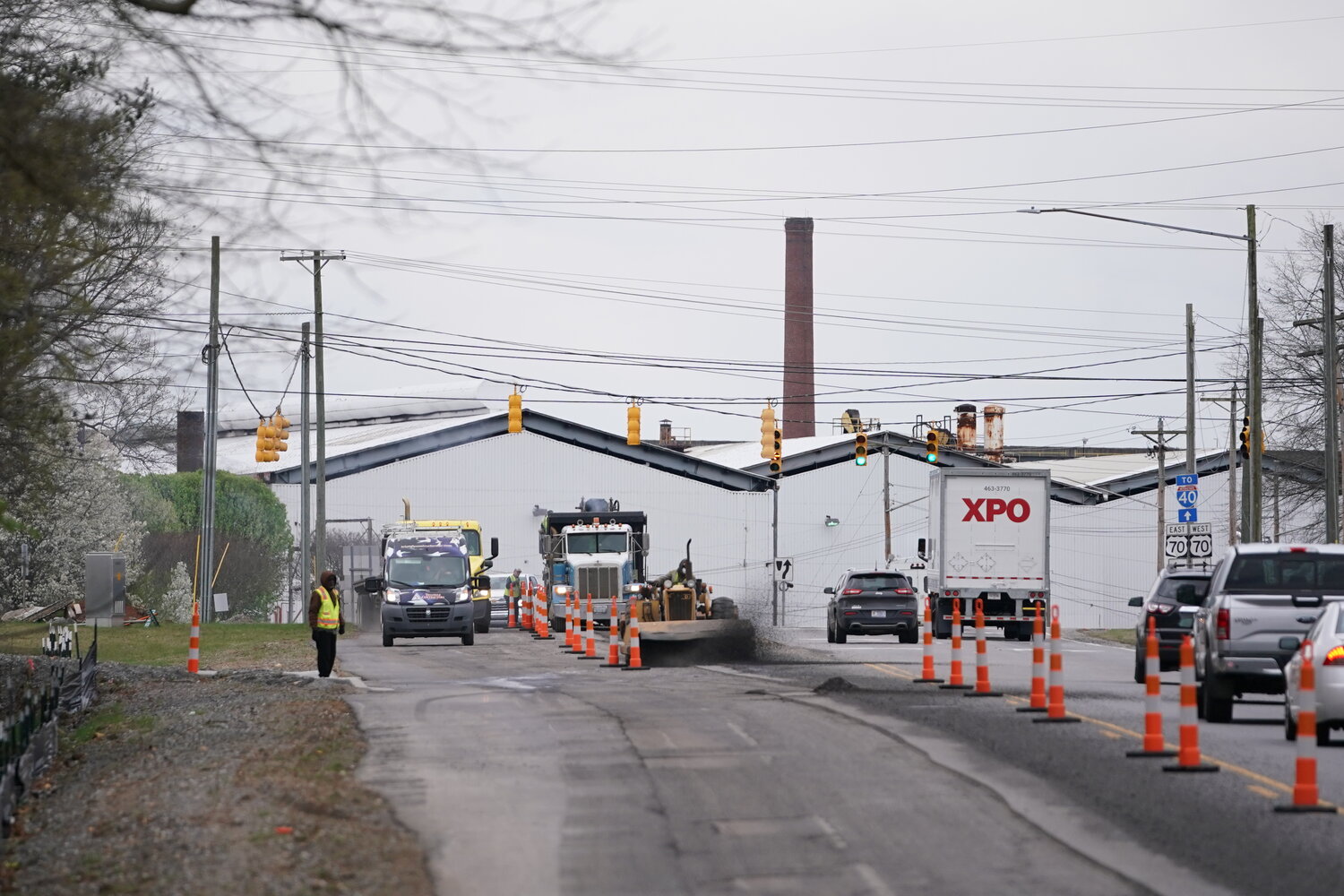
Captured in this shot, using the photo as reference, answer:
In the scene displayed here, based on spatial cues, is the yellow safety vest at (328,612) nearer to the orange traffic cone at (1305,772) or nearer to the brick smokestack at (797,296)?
the orange traffic cone at (1305,772)

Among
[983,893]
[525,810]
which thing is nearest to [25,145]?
[525,810]

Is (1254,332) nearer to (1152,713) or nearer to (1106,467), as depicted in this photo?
(1152,713)

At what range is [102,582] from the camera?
42875 millimetres

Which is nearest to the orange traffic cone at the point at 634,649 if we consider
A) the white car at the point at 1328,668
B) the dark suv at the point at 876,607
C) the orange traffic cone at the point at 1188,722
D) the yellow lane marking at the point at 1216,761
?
the yellow lane marking at the point at 1216,761

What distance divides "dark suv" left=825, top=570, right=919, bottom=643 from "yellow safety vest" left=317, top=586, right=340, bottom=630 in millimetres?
15559

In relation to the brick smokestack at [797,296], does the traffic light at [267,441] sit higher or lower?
lower

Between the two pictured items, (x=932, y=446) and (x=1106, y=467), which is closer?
(x=932, y=446)

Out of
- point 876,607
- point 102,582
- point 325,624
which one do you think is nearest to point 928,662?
point 325,624

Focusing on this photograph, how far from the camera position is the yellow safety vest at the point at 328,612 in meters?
25.7

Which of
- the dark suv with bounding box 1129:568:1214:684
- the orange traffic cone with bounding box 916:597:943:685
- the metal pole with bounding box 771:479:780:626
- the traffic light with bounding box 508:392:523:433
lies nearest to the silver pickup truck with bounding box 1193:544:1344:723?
the orange traffic cone with bounding box 916:597:943:685

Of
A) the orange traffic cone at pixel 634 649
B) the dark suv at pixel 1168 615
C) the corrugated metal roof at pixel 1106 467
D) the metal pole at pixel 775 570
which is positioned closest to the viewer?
the dark suv at pixel 1168 615

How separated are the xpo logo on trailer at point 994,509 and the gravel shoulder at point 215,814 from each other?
23.3 m

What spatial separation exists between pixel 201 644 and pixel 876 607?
15.2 m

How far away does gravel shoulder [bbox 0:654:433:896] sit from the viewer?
32.1 feet
